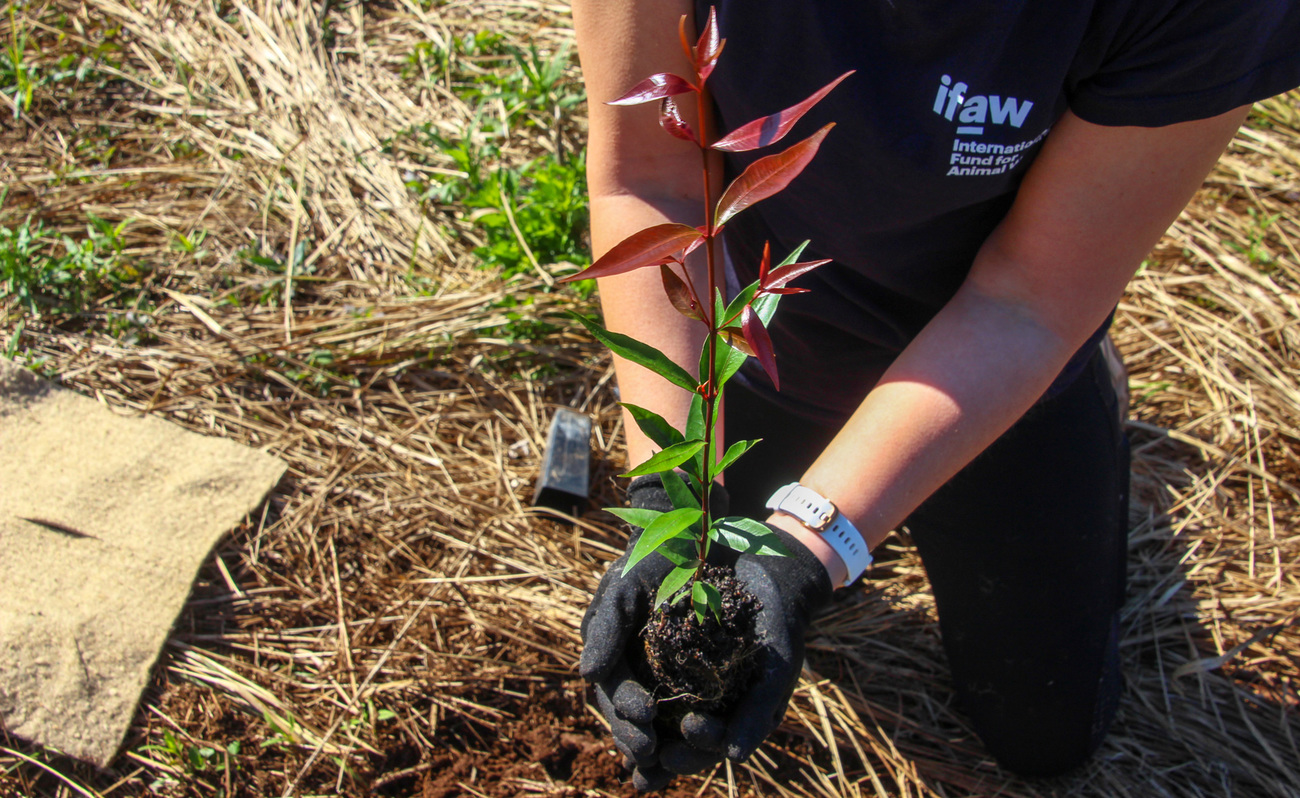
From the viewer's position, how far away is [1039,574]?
1.78 m

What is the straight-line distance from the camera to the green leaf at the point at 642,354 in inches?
33.6

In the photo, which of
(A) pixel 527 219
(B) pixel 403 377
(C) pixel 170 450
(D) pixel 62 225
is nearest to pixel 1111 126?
(A) pixel 527 219

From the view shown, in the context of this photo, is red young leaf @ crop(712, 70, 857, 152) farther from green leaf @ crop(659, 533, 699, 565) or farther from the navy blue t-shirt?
the navy blue t-shirt

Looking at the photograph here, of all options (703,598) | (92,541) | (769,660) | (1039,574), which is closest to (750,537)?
(703,598)

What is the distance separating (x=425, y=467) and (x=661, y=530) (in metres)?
1.38

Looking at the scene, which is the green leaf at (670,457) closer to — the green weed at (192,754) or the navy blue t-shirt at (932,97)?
the navy blue t-shirt at (932,97)

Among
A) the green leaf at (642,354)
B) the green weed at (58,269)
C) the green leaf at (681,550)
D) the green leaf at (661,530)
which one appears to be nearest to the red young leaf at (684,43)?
the green leaf at (642,354)

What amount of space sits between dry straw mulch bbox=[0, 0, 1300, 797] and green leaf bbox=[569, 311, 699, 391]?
109 centimetres

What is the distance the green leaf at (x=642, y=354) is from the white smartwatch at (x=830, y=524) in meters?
0.57

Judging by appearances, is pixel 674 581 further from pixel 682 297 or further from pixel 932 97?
pixel 932 97

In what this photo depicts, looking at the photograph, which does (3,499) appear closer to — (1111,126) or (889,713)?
(889,713)

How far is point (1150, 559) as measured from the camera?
2.18 metres

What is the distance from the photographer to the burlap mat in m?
1.70

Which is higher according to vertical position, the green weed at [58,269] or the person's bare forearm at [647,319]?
the person's bare forearm at [647,319]
